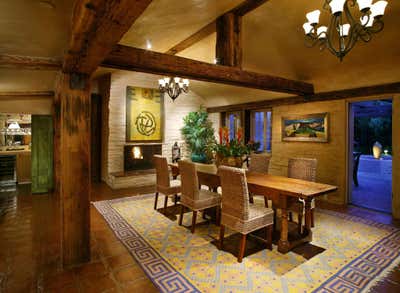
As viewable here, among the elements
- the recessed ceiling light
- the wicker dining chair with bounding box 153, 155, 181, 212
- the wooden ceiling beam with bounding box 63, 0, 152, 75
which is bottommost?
the wicker dining chair with bounding box 153, 155, 181, 212

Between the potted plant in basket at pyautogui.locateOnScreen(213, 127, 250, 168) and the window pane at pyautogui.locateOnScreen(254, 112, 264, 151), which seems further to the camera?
the window pane at pyautogui.locateOnScreen(254, 112, 264, 151)

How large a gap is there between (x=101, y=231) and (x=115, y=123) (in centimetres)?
340

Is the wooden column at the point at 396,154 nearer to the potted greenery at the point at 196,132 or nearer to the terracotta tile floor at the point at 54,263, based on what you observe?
the terracotta tile floor at the point at 54,263

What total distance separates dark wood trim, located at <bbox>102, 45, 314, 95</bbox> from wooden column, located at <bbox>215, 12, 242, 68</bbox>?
0.72ft

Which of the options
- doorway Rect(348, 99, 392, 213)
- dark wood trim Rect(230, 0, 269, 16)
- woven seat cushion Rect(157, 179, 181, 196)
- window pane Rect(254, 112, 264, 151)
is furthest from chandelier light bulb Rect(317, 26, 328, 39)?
window pane Rect(254, 112, 264, 151)

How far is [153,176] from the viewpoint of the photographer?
6.01 m

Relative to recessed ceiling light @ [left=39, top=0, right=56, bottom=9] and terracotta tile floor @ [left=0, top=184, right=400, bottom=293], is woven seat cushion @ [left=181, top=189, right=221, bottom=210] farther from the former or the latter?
recessed ceiling light @ [left=39, top=0, right=56, bottom=9]

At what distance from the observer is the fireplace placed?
6055mm

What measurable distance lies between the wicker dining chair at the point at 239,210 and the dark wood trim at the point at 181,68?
140 centimetres

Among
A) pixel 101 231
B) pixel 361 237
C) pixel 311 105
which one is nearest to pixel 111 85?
pixel 101 231

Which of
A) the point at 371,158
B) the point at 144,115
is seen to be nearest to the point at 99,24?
the point at 144,115

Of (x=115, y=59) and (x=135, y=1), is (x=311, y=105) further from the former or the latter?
(x=135, y=1)

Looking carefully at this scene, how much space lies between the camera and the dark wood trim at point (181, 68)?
2.55 metres

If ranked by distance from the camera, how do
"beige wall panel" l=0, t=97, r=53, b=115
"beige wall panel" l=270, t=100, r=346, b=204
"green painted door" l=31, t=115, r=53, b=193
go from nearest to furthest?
"beige wall panel" l=270, t=100, r=346, b=204 → "green painted door" l=31, t=115, r=53, b=193 → "beige wall panel" l=0, t=97, r=53, b=115
